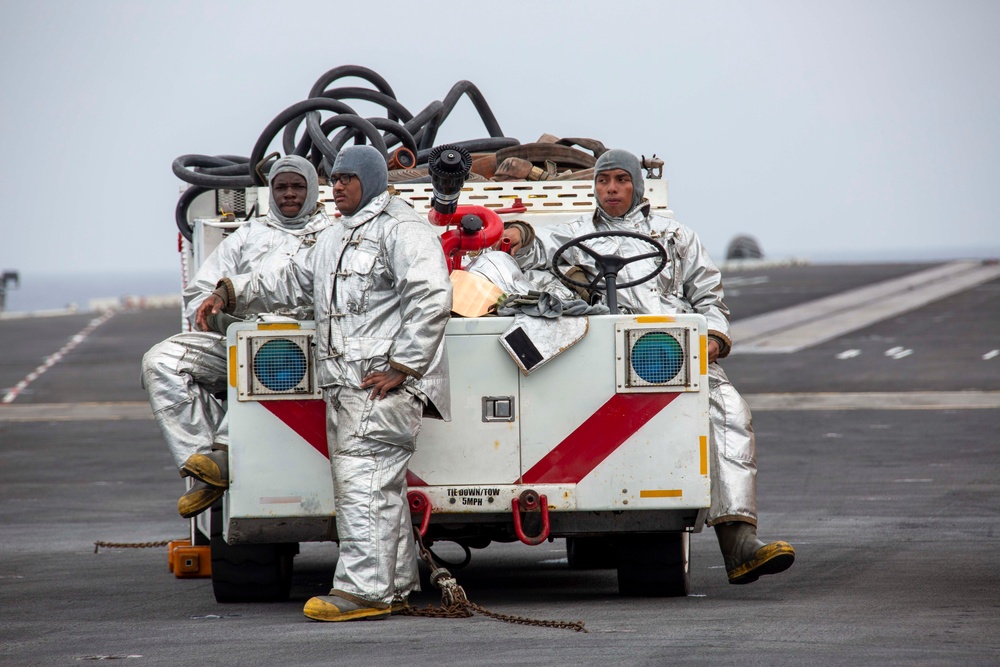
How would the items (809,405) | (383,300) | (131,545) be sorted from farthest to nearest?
(809,405) < (131,545) < (383,300)

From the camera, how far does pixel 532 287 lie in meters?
7.11

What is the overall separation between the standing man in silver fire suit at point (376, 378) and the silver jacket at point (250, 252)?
0.93 metres

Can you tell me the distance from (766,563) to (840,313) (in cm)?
2462

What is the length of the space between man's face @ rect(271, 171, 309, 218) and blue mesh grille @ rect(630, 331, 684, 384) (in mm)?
2022

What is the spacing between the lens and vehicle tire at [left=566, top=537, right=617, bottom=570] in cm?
866

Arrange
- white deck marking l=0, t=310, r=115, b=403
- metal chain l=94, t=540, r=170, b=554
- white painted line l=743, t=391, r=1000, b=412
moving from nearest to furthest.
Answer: metal chain l=94, t=540, r=170, b=554 → white painted line l=743, t=391, r=1000, b=412 → white deck marking l=0, t=310, r=115, b=403

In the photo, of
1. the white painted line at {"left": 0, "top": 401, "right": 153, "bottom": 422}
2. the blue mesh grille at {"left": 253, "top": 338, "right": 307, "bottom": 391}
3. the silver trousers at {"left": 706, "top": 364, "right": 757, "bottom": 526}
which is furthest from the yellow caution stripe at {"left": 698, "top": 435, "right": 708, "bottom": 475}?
the white painted line at {"left": 0, "top": 401, "right": 153, "bottom": 422}

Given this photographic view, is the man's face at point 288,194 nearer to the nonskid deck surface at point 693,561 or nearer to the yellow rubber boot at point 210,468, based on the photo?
the yellow rubber boot at point 210,468

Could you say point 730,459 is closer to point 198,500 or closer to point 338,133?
point 198,500

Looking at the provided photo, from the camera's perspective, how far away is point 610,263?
6918mm

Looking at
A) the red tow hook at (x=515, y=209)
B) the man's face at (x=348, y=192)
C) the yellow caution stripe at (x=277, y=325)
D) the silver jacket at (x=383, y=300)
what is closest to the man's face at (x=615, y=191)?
the red tow hook at (x=515, y=209)

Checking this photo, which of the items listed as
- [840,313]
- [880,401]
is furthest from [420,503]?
[840,313]

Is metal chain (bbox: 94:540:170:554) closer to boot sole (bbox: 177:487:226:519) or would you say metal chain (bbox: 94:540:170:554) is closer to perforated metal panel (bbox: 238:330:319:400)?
boot sole (bbox: 177:487:226:519)

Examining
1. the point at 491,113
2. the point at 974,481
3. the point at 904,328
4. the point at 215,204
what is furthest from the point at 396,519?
the point at 904,328
